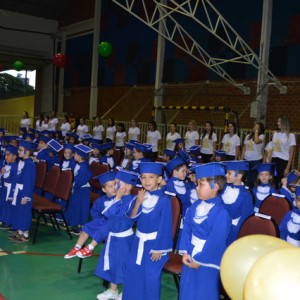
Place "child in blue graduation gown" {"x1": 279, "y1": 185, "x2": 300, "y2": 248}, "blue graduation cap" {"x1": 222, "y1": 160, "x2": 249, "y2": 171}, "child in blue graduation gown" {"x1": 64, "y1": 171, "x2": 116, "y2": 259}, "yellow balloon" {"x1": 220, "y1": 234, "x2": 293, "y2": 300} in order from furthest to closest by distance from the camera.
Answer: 1. "blue graduation cap" {"x1": 222, "y1": 160, "x2": 249, "y2": 171}
2. "child in blue graduation gown" {"x1": 64, "y1": 171, "x2": 116, "y2": 259}
3. "child in blue graduation gown" {"x1": 279, "y1": 185, "x2": 300, "y2": 248}
4. "yellow balloon" {"x1": 220, "y1": 234, "x2": 293, "y2": 300}

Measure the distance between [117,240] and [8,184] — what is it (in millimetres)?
2800

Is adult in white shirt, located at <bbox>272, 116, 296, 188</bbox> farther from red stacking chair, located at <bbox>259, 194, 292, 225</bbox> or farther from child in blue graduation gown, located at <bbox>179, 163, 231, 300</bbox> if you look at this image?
child in blue graduation gown, located at <bbox>179, 163, 231, 300</bbox>

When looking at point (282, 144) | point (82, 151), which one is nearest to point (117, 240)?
point (82, 151)

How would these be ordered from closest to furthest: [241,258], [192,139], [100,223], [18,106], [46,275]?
1. [241,258]
2. [100,223]
3. [46,275]
4. [192,139]
5. [18,106]

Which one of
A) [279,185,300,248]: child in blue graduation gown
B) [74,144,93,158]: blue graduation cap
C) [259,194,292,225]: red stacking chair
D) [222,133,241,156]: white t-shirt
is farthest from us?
[222,133,241,156]: white t-shirt

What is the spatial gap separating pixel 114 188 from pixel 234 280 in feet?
6.86

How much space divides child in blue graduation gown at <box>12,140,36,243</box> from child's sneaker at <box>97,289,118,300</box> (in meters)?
2.11

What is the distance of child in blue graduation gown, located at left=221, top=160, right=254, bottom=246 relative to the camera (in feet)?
14.1

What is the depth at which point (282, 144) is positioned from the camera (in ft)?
25.5

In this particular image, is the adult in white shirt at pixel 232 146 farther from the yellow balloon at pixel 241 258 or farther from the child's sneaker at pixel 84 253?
the yellow balloon at pixel 241 258

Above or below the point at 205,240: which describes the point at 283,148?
above

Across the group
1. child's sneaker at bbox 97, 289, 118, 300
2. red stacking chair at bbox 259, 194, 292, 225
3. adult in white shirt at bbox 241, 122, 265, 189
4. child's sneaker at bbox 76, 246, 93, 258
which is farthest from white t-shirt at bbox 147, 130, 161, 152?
child's sneaker at bbox 97, 289, 118, 300

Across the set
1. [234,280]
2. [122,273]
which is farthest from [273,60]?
[234,280]

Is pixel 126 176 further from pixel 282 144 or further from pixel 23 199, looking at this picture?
pixel 282 144
